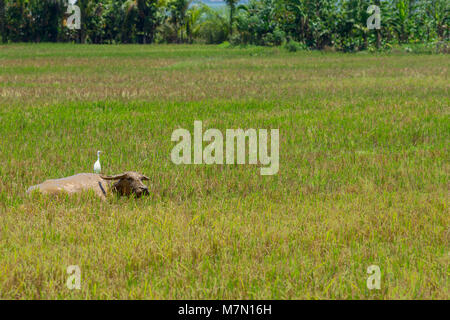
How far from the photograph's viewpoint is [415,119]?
10.2 m

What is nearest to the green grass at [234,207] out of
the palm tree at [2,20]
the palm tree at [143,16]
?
the palm tree at [2,20]

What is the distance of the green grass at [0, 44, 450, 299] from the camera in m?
3.42

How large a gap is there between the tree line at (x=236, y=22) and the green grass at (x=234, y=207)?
2738cm

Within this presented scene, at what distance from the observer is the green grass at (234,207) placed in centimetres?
342

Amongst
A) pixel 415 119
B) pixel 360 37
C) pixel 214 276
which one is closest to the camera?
pixel 214 276

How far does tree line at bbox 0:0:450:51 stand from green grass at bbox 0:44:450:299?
27.4 meters

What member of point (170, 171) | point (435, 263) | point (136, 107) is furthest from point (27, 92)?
point (435, 263)

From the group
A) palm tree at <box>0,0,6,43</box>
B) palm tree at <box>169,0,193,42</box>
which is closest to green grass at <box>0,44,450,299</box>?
palm tree at <box>0,0,6,43</box>

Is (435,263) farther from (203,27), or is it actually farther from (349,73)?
(203,27)

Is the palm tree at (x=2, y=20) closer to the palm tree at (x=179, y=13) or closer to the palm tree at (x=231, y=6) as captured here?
the palm tree at (x=179, y=13)

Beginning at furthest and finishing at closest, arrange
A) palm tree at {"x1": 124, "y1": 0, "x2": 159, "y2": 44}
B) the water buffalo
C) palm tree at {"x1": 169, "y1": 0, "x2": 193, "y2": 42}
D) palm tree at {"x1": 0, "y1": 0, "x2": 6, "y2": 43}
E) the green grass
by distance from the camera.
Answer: palm tree at {"x1": 169, "y1": 0, "x2": 193, "y2": 42} → palm tree at {"x1": 124, "y1": 0, "x2": 159, "y2": 44} → palm tree at {"x1": 0, "y1": 0, "x2": 6, "y2": 43} → the water buffalo → the green grass

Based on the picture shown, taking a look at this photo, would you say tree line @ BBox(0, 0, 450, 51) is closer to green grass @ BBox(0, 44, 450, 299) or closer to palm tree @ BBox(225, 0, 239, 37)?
palm tree @ BBox(225, 0, 239, 37)

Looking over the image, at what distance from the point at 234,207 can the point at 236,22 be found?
41164mm
